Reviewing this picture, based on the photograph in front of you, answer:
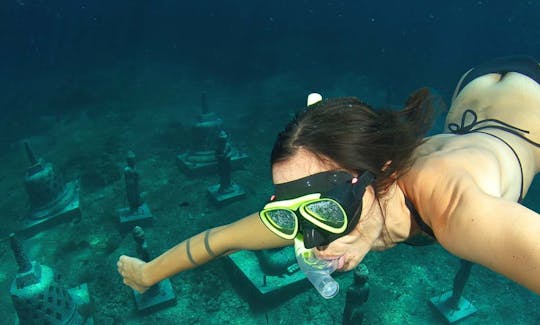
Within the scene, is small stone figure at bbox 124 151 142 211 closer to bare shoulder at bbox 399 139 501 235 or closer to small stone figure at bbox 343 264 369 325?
small stone figure at bbox 343 264 369 325

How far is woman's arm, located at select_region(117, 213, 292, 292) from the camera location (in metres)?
2.76

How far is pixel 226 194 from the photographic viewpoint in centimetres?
724

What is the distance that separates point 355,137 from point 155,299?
4.32 metres

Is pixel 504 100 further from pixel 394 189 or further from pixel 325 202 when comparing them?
pixel 325 202

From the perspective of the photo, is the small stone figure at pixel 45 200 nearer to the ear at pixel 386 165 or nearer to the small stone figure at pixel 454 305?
the ear at pixel 386 165

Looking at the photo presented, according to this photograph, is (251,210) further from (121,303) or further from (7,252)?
(7,252)

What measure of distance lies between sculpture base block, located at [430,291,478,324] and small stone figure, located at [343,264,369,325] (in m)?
1.60

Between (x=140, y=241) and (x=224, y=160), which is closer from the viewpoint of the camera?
(x=140, y=241)

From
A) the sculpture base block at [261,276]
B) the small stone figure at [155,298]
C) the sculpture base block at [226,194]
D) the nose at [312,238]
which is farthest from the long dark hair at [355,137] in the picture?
the sculpture base block at [226,194]

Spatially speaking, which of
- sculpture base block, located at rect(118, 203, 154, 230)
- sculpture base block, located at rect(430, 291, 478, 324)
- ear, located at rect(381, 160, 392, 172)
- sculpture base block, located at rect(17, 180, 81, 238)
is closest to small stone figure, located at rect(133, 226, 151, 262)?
sculpture base block, located at rect(118, 203, 154, 230)

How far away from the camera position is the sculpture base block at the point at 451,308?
4.93m

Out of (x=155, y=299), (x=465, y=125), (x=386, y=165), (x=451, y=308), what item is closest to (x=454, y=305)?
(x=451, y=308)

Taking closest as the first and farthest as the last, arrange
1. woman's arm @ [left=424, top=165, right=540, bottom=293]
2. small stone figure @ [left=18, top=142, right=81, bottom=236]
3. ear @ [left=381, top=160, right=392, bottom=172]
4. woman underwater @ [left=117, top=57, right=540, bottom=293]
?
woman's arm @ [left=424, top=165, right=540, bottom=293] < woman underwater @ [left=117, top=57, right=540, bottom=293] < ear @ [left=381, top=160, right=392, bottom=172] < small stone figure @ [left=18, top=142, right=81, bottom=236]

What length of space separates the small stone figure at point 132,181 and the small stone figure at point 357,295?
3.72 metres
